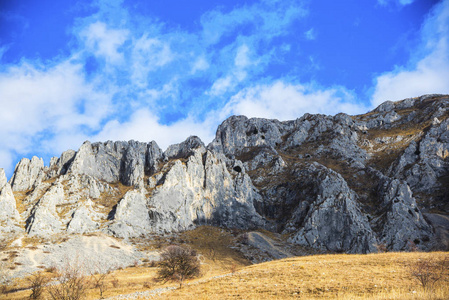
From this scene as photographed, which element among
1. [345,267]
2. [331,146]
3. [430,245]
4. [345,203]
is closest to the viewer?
[345,267]

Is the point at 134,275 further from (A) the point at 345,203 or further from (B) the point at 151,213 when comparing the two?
(A) the point at 345,203

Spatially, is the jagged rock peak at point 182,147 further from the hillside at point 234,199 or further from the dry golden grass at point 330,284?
the dry golden grass at point 330,284

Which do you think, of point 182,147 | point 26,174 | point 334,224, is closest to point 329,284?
point 334,224

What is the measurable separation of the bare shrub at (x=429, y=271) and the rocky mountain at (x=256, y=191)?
222 feet

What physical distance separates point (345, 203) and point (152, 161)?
85894 millimetres

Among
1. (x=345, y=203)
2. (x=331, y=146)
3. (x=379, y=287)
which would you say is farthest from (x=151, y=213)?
(x=331, y=146)

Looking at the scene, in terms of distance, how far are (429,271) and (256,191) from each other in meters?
104

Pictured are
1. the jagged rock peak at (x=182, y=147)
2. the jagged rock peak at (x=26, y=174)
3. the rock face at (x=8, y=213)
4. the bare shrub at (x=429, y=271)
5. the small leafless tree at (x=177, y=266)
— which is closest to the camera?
the bare shrub at (x=429, y=271)

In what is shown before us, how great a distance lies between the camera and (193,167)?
12250cm

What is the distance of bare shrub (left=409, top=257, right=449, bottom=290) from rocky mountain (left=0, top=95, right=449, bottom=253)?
222 ft

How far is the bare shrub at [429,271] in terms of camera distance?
68.4 ft

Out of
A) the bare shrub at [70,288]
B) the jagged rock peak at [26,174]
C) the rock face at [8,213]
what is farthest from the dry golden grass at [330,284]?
the jagged rock peak at [26,174]

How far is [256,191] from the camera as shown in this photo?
128500 millimetres

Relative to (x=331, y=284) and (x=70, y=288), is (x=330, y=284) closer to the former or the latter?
(x=331, y=284)
